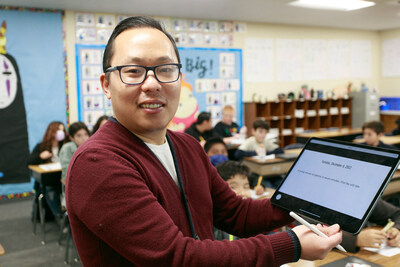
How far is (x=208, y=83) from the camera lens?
7219 millimetres

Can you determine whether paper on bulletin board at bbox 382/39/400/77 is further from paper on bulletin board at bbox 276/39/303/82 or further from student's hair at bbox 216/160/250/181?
student's hair at bbox 216/160/250/181

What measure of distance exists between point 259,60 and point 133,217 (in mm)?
7371

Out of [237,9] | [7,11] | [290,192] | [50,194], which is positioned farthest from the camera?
[237,9]

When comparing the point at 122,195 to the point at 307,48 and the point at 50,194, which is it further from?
the point at 307,48

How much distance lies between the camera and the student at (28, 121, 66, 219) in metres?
4.31

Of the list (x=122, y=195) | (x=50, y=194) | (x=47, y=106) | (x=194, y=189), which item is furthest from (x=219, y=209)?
(x=47, y=106)

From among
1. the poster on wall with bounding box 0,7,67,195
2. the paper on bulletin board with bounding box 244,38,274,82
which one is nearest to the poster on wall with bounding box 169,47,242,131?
the paper on bulletin board with bounding box 244,38,274,82

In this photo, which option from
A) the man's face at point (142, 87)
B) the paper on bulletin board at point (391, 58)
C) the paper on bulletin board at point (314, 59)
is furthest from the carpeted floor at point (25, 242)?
the paper on bulletin board at point (391, 58)

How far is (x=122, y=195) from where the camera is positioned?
2.53ft

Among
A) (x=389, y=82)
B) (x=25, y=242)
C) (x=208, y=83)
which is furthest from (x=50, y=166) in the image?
(x=389, y=82)

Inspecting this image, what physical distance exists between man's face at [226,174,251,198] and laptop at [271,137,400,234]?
1.90 meters

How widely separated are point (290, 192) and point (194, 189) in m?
0.30

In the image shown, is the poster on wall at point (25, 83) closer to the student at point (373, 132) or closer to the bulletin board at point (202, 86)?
the bulletin board at point (202, 86)

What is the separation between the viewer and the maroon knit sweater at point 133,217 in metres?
0.75
